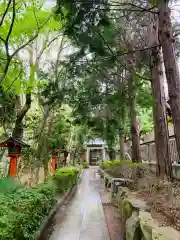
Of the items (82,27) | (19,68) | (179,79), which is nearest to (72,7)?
(82,27)

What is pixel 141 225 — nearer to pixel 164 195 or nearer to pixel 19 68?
pixel 164 195

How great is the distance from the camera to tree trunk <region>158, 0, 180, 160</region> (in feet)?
15.0

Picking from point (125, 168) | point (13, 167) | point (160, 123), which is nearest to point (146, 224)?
point (160, 123)

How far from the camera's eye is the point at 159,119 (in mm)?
6973

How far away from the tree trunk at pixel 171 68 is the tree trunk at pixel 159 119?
209 centimetres

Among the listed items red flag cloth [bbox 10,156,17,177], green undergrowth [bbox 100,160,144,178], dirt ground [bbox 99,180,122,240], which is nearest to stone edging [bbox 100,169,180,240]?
dirt ground [bbox 99,180,122,240]

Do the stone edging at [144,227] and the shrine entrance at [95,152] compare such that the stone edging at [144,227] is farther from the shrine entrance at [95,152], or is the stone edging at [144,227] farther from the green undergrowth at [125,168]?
the shrine entrance at [95,152]

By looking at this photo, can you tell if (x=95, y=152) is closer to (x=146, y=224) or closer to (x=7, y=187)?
(x=7, y=187)

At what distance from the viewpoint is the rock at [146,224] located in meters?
3.11

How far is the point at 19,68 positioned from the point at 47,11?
7.52 ft

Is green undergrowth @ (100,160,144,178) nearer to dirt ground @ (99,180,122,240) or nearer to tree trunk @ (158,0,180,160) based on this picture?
dirt ground @ (99,180,122,240)

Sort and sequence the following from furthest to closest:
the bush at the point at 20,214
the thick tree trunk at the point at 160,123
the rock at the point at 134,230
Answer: the thick tree trunk at the point at 160,123 < the rock at the point at 134,230 < the bush at the point at 20,214

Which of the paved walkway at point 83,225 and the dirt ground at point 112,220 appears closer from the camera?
the paved walkway at point 83,225

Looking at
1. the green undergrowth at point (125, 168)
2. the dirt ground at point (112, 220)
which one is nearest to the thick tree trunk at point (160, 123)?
the dirt ground at point (112, 220)
